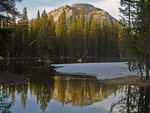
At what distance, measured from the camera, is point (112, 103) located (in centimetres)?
1123

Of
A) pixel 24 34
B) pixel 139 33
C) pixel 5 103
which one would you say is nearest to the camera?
pixel 5 103

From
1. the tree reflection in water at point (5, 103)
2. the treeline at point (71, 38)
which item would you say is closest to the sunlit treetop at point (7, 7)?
the tree reflection in water at point (5, 103)

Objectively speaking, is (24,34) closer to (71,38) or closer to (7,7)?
(71,38)

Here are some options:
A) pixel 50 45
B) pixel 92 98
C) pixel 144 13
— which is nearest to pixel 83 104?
pixel 92 98

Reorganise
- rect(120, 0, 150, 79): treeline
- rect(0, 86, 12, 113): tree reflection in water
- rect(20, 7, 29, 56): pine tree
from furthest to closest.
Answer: rect(20, 7, 29, 56): pine tree
rect(120, 0, 150, 79): treeline
rect(0, 86, 12, 113): tree reflection in water

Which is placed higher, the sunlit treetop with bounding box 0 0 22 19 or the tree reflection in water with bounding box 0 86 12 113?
the sunlit treetop with bounding box 0 0 22 19

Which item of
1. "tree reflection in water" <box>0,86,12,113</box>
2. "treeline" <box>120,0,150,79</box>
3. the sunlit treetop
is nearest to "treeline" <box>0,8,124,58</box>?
the sunlit treetop

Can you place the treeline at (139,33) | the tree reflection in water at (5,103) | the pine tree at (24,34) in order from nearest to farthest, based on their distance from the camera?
the tree reflection in water at (5,103) → the treeline at (139,33) → the pine tree at (24,34)

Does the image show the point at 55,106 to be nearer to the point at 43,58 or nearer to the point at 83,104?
the point at 83,104

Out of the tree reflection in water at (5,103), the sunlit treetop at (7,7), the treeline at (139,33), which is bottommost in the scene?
the tree reflection in water at (5,103)

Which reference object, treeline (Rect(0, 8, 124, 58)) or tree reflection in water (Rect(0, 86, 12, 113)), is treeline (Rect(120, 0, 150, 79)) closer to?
tree reflection in water (Rect(0, 86, 12, 113))

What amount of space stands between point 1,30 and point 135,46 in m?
12.9

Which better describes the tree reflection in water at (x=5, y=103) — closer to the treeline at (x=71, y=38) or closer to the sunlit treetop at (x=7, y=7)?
the sunlit treetop at (x=7, y=7)

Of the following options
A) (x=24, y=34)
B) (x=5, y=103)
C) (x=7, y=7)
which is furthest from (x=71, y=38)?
(x=5, y=103)
